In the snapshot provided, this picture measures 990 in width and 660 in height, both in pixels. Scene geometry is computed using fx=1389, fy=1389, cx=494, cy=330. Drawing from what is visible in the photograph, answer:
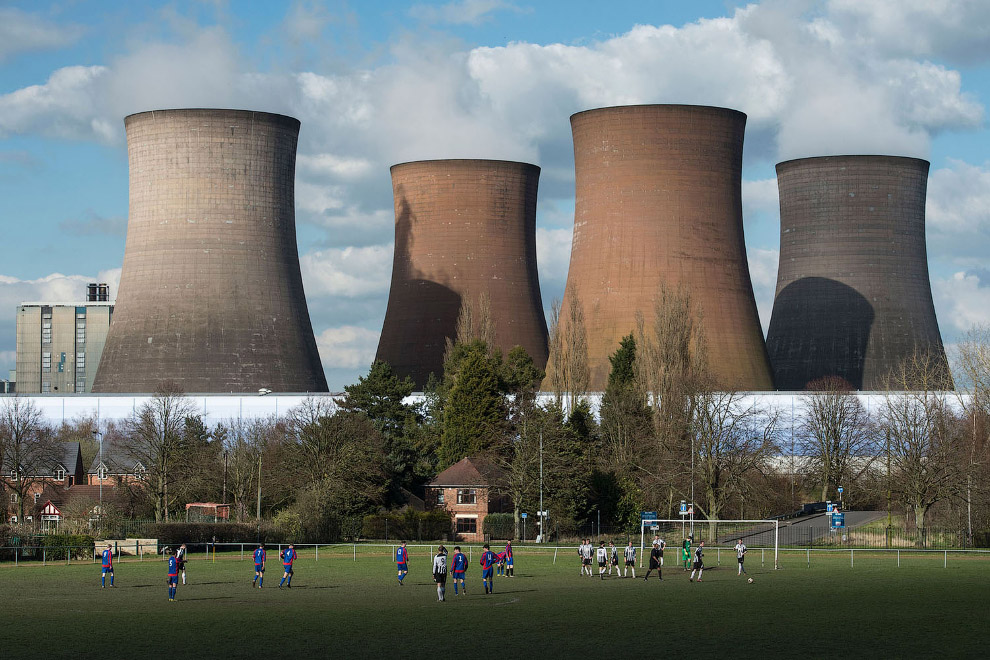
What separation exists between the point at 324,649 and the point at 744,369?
35.3 m

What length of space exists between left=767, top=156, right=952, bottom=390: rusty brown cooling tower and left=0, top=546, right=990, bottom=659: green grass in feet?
101

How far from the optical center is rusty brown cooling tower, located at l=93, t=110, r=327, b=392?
45969mm

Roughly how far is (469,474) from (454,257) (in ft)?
54.4

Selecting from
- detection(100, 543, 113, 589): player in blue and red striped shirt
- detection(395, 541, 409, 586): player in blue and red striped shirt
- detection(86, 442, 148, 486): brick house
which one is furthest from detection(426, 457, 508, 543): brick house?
detection(100, 543, 113, 589): player in blue and red striped shirt

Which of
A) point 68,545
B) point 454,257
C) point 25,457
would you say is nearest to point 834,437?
point 454,257

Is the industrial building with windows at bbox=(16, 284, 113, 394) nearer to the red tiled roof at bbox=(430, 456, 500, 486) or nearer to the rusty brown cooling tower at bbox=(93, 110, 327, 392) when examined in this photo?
the rusty brown cooling tower at bbox=(93, 110, 327, 392)

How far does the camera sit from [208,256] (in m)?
46.0

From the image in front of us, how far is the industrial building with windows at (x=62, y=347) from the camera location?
365ft

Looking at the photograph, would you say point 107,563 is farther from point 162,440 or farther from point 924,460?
point 924,460

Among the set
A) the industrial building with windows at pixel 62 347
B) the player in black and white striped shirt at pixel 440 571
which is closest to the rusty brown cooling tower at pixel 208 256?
the player in black and white striped shirt at pixel 440 571

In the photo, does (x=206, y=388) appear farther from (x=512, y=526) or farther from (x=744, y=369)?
(x=744, y=369)

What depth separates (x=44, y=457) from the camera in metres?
45.9

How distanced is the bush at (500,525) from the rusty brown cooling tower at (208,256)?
12.2m

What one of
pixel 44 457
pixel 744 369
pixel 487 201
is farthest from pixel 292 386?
pixel 744 369
